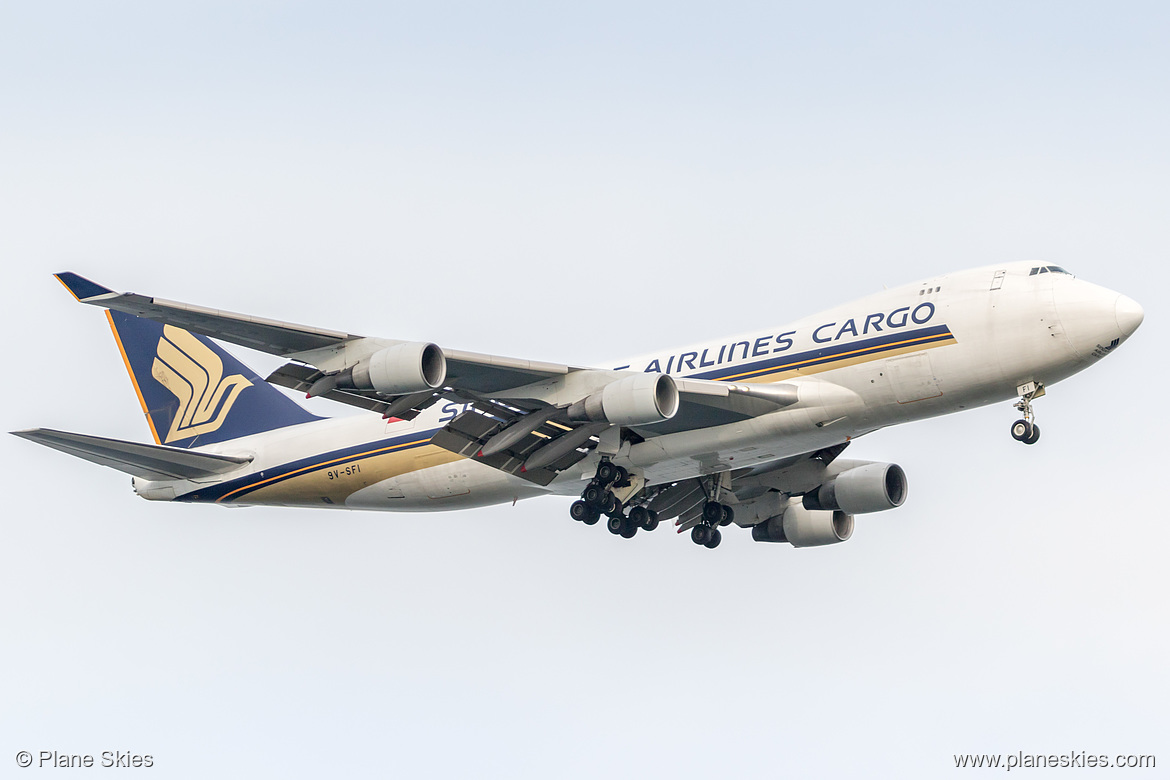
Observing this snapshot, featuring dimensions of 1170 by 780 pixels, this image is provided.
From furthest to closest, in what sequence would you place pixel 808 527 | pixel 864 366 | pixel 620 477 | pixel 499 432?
pixel 808 527, pixel 620 477, pixel 499 432, pixel 864 366

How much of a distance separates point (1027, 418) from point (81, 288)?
67.8 ft

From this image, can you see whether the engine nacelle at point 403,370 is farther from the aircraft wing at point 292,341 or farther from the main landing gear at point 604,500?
the main landing gear at point 604,500

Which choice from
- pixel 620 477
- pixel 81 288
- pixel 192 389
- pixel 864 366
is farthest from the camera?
pixel 192 389

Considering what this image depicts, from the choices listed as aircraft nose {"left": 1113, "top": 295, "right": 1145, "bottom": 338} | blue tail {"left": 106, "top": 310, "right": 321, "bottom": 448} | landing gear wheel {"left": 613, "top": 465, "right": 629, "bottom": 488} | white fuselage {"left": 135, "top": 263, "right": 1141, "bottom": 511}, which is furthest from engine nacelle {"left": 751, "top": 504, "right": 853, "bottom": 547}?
blue tail {"left": 106, "top": 310, "right": 321, "bottom": 448}

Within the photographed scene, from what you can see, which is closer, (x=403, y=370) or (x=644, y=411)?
(x=403, y=370)

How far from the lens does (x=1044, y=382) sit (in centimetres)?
2912

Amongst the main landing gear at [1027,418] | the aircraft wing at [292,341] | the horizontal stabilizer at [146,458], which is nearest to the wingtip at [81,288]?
the aircraft wing at [292,341]

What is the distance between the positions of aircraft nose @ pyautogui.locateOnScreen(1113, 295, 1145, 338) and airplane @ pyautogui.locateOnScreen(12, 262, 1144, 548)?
0.04 m

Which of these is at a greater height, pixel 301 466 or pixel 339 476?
pixel 301 466

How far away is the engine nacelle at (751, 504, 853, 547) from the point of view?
127 feet

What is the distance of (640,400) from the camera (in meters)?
28.5

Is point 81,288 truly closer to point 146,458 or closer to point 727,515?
point 146,458

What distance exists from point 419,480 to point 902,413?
1287 centimetres

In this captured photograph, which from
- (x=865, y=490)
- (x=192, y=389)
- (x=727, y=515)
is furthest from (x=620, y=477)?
(x=192, y=389)
